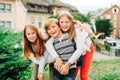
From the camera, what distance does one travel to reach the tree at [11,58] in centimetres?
576

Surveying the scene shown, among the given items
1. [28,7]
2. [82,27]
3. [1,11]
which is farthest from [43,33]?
[28,7]

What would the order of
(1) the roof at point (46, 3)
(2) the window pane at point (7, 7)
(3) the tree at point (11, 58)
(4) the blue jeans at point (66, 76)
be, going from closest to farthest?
(4) the blue jeans at point (66, 76), (3) the tree at point (11, 58), (2) the window pane at point (7, 7), (1) the roof at point (46, 3)

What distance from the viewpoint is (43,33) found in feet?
16.6

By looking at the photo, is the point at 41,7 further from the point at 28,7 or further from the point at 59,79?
the point at 59,79

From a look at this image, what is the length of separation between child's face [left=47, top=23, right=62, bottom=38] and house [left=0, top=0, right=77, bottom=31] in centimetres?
4528

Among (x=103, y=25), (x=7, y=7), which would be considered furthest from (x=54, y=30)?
(x=103, y=25)

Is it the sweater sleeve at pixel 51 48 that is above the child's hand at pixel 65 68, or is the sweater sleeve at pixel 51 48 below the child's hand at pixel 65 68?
above

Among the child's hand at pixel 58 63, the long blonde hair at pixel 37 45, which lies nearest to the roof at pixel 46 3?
the long blonde hair at pixel 37 45

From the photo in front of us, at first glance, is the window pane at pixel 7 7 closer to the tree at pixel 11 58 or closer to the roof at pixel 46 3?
the roof at pixel 46 3

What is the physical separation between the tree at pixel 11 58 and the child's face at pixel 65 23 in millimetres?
1202

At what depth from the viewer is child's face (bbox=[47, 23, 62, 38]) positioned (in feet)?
16.0

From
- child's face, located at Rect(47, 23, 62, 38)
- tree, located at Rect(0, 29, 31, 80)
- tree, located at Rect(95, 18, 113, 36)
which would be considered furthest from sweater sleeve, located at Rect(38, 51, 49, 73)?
tree, located at Rect(95, 18, 113, 36)

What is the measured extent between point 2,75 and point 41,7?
184ft

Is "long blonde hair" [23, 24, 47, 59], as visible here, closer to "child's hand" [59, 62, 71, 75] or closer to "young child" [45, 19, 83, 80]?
"young child" [45, 19, 83, 80]
